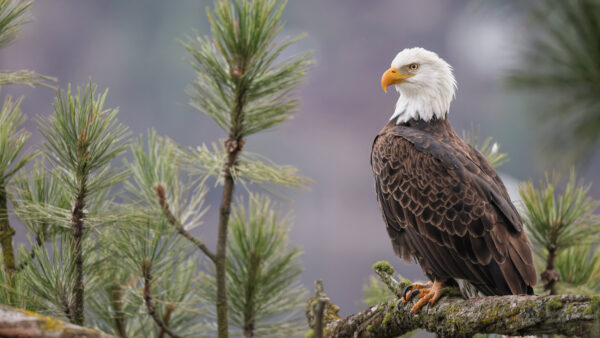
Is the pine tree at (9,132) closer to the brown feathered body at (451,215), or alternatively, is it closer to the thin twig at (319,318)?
the thin twig at (319,318)

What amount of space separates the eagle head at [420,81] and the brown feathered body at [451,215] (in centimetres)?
25

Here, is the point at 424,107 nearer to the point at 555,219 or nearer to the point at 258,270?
the point at 555,219

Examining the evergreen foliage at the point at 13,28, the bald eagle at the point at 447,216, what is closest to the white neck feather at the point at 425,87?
the bald eagle at the point at 447,216

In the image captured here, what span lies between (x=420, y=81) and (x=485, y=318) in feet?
4.67

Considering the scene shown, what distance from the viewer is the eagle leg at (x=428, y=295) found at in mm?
1781

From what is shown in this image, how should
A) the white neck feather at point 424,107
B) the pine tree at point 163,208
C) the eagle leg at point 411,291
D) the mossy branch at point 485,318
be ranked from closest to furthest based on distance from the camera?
the mossy branch at point 485,318
the pine tree at point 163,208
the eagle leg at point 411,291
the white neck feather at point 424,107

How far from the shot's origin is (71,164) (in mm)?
1691

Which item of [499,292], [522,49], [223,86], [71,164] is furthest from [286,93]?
[522,49]

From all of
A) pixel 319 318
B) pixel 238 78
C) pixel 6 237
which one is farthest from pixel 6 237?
pixel 319 318

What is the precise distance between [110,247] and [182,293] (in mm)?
376

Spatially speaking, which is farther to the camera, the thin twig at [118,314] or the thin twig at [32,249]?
the thin twig at [118,314]

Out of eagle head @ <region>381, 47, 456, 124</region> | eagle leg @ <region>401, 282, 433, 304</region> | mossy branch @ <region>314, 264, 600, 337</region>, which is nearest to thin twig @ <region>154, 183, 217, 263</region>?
mossy branch @ <region>314, 264, 600, 337</region>

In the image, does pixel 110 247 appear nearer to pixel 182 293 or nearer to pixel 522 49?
pixel 182 293

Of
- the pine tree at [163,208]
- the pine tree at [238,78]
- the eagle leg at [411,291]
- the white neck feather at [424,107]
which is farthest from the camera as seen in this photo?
the white neck feather at [424,107]
